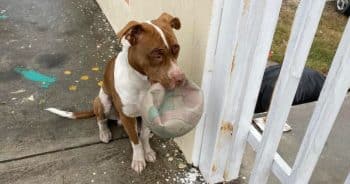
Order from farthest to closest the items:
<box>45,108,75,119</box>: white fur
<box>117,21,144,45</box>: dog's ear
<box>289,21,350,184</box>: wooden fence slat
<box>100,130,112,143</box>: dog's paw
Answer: <box>45,108,75,119</box>: white fur < <box>100,130,112,143</box>: dog's paw < <box>117,21,144,45</box>: dog's ear < <box>289,21,350,184</box>: wooden fence slat

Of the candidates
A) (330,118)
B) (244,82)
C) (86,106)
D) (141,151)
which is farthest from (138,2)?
(330,118)

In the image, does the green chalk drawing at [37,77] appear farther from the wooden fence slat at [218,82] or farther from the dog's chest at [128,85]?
the wooden fence slat at [218,82]

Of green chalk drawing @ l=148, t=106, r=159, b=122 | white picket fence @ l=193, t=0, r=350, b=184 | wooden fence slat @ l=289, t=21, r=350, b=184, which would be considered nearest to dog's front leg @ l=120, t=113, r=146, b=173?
white picket fence @ l=193, t=0, r=350, b=184

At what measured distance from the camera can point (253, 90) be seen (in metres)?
2.24

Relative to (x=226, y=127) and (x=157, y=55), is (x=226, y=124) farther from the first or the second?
(x=157, y=55)

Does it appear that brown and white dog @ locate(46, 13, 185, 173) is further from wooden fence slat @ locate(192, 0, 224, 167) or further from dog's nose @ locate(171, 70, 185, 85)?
wooden fence slat @ locate(192, 0, 224, 167)

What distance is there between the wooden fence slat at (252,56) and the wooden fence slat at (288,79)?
0.72 ft

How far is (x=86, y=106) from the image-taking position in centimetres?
339

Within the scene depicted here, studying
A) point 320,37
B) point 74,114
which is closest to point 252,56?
point 74,114

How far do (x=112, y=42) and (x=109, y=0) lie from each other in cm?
48

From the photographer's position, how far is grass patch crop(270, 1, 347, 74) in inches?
164

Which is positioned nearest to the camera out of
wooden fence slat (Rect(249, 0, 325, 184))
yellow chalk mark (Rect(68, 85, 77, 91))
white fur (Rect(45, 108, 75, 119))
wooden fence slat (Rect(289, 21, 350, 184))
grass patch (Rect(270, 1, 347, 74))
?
wooden fence slat (Rect(289, 21, 350, 184))

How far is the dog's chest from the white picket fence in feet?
1.23

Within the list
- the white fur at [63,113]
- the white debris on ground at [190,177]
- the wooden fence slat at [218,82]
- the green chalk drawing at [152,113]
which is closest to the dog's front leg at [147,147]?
the white debris on ground at [190,177]
